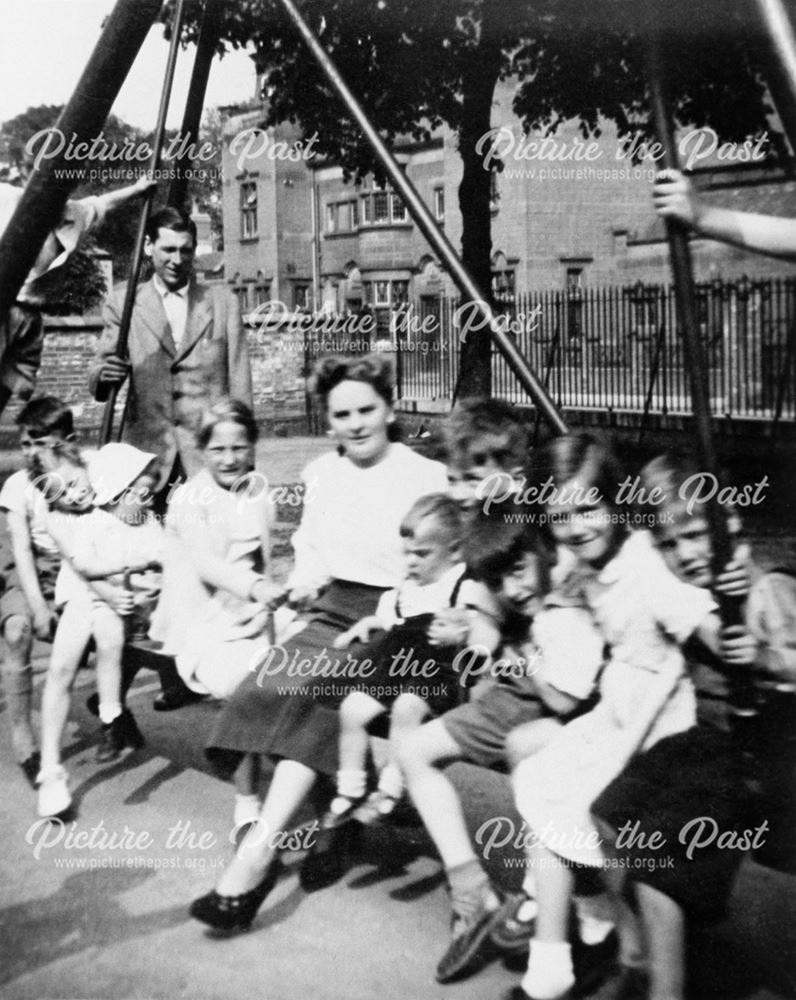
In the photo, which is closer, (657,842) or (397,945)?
(657,842)

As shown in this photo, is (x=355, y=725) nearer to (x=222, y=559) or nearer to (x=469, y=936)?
(x=469, y=936)

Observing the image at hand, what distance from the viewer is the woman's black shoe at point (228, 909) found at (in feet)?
9.30

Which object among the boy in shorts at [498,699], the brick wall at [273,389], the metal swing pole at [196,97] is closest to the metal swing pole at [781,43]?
the boy in shorts at [498,699]

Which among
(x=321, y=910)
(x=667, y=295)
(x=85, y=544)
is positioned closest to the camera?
(x=321, y=910)

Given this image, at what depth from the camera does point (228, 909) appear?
284cm

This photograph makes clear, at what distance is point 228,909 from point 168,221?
6.97ft

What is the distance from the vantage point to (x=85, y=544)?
12.7 ft

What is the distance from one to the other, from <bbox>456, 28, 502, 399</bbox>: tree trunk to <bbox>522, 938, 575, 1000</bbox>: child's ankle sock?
2.00m

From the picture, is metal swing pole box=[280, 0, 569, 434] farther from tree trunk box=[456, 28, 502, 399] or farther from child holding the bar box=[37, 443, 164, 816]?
child holding the bar box=[37, 443, 164, 816]

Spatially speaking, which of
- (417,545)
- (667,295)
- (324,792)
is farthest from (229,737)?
(667,295)

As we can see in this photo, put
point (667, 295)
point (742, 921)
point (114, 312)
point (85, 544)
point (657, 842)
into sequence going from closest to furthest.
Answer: point (657, 842) < point (742, 921) < point (85, 544) < point (114, 312) < point (667, 295)

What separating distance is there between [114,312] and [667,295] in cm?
830

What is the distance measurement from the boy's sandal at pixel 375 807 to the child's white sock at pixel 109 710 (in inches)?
44.4

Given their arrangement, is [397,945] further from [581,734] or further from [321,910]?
[581,734]
